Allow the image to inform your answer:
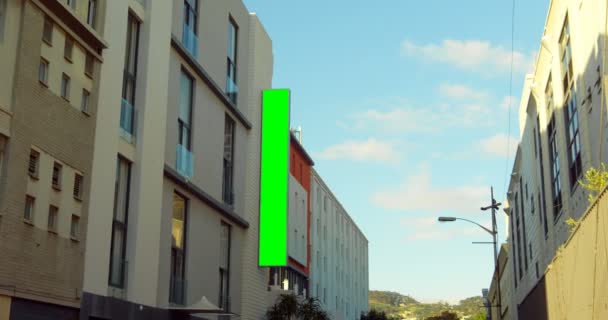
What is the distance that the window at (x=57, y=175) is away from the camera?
17809 millimetres

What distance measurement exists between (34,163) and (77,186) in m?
1.97

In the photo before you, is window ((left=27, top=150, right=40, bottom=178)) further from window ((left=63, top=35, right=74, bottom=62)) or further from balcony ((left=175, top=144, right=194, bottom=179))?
balcony ((left=175, top=144, right=194, bottom=179))

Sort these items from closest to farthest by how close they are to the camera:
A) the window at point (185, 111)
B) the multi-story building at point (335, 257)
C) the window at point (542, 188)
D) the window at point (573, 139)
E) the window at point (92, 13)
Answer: the window at point (92, 13) → the window at point (573, 139) → the window at point (185, 111) → the window at point (542, 188) → the multi-story building at point (335, 257)

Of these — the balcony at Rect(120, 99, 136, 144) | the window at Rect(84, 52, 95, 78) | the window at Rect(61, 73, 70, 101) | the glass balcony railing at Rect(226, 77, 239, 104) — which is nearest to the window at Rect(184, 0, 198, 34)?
the glass balcony railing at Rect(226, 77, 239, 104)

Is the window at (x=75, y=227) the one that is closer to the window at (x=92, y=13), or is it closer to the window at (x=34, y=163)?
the window at (x=34, y=163)

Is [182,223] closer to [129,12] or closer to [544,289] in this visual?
[129,12]

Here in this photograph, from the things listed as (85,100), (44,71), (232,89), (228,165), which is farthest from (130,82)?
(232,89)

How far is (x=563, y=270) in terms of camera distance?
65.1ft

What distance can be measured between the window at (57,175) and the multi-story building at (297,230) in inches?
794

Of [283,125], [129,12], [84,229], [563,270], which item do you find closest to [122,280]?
[84,229]

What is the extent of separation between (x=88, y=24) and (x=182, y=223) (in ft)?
28.6

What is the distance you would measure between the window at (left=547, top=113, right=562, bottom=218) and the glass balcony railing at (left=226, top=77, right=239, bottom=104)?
41.4 feet

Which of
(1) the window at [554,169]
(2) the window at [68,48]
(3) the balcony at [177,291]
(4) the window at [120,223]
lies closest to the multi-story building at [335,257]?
(1) the window at [554,169]

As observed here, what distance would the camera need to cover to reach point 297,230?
43.0 metres
